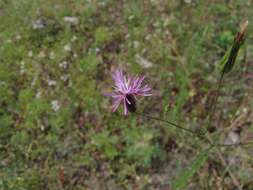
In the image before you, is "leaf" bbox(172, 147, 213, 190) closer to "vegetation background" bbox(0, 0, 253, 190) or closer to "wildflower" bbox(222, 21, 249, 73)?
"vegetation background" bbox(0, 0, 253, 190)

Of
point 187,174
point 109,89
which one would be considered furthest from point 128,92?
point 109,89

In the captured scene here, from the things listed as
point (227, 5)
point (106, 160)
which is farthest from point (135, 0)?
point (106, 160)

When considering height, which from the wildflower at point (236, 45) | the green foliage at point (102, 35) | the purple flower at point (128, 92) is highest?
the wildflower at point (236, 45)

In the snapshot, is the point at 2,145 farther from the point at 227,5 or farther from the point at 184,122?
the point at 227,5

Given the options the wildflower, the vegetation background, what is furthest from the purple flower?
the vegetation background

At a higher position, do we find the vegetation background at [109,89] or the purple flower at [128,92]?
the purple flower at [128,92]

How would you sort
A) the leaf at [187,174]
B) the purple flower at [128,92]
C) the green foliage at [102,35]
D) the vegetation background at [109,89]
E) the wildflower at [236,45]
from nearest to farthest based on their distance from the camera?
the wildflower at [236,45], the purple flower at [128,92], the leaf at [187,174], the vegetation background at [109,89], the green foliage at [102,35]

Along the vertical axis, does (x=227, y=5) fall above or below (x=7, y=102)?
above

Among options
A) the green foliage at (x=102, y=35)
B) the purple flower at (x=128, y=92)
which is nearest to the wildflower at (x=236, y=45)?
the purple flower at (x=128, y=92)

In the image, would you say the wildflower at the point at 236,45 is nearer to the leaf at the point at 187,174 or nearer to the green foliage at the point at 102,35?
the leaf at the point at 187,174

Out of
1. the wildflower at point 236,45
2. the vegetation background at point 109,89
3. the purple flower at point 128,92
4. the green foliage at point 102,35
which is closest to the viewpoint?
the wildflower at point 236,45
